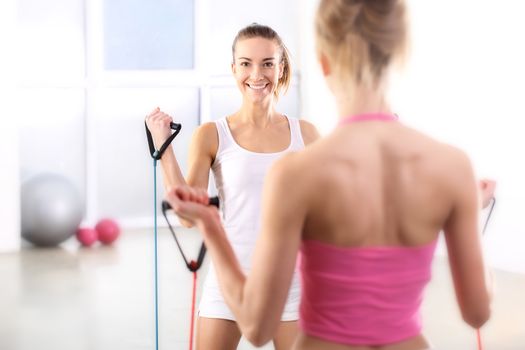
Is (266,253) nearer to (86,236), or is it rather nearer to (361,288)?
(361,288)

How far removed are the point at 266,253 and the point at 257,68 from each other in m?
1.34

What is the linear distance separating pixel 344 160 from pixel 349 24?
0.18 meters

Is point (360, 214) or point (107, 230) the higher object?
point (360, 214)

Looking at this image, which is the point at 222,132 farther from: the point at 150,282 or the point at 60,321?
the point at 150,282

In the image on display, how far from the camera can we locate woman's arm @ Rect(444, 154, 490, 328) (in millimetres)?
1241

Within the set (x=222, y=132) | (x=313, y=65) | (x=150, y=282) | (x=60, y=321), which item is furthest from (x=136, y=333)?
(x=313, y=65)

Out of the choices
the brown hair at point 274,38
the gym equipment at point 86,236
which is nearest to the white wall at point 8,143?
the gym equipment at point 86,236

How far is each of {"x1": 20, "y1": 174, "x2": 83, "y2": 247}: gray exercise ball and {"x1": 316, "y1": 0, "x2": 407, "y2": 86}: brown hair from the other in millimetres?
5181

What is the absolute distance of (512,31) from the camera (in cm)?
541

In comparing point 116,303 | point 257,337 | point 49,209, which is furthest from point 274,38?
point 49,209

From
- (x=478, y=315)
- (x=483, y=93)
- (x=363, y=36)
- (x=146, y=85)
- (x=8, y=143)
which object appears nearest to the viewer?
(x=363, y=36)

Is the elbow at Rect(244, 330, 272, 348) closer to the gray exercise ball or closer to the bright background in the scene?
the bright background

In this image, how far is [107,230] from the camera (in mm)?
6492

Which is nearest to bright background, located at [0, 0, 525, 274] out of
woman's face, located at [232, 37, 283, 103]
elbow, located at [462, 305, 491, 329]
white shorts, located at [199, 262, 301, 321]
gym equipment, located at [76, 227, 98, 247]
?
gym equipment, located at [76, 227, 98, 247]
